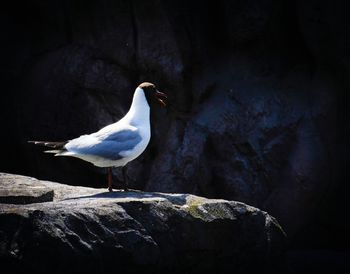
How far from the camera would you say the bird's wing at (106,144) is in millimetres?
7367

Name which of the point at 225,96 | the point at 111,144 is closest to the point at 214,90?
the point at 225,96

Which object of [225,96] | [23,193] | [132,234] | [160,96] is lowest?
[132,234]

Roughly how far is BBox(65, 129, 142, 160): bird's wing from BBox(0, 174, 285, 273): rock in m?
0.41

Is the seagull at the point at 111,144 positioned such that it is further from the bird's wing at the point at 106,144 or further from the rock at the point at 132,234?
the rock at the point at 132,234

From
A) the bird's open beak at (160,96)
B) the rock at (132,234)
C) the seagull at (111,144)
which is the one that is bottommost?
the rock at (132,234)

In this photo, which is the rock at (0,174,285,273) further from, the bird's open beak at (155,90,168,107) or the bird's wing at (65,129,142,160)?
the bird's open beak at (155,90,168,107)

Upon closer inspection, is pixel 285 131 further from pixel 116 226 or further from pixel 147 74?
pixel 116 226

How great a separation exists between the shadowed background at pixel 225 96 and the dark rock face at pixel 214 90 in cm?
1

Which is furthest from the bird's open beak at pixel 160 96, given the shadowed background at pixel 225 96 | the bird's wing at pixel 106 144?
the shadowed background at pixel 225 96

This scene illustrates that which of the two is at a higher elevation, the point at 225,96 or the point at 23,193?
the point at 225,96

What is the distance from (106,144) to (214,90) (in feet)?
10.1

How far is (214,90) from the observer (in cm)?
1016

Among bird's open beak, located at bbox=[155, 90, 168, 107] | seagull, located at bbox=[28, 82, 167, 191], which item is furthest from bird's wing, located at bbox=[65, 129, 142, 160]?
bird's open beak, located at bbox=[155, 90, 168, 107]

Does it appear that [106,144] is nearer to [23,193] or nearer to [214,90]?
[23,193]
